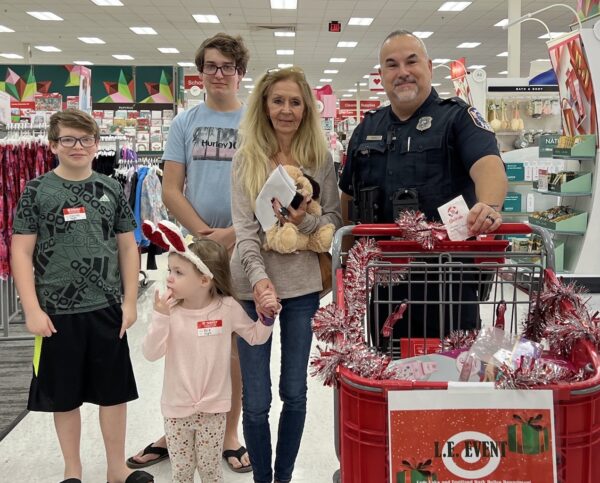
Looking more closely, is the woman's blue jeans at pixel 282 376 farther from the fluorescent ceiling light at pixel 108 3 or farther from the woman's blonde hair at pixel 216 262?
the fluorescent ceiling light at pixel 108 3

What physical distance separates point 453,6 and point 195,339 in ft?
40.4

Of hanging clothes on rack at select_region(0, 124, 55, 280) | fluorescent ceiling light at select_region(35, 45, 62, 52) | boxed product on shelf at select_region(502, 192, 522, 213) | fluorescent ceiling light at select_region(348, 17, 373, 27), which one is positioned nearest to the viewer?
hanging clothes on rack at select_region(0, 124, 55, 280)

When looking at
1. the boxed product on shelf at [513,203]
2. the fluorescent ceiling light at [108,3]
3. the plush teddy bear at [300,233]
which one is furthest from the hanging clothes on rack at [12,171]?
the fluorescent ceiling light at [108,3]

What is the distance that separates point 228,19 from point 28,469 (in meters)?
12.9

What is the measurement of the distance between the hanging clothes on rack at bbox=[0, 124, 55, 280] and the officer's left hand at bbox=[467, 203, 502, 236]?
3.62 metres

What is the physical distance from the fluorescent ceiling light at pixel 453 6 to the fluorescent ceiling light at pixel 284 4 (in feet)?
9.86

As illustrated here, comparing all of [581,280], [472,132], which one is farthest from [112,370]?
[581,280]

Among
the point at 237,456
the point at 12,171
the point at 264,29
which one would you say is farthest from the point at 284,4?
the point at 237,456

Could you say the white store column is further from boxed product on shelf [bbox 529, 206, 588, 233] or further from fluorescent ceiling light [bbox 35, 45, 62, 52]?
fluorescent ceiling light [bbox 35, 45, 62, 52]

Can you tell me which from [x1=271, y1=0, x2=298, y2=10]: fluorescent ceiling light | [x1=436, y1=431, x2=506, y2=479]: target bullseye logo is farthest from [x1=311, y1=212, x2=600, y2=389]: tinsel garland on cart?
[x1=271, y1=0, x2=298, y2=10]: fluorescent ceiling light

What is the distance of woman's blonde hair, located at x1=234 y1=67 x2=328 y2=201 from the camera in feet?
6.94

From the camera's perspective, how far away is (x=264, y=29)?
1515 centimetres

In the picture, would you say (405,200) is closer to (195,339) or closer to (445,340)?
(445,340)

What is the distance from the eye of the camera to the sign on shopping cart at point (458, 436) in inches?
43.1
